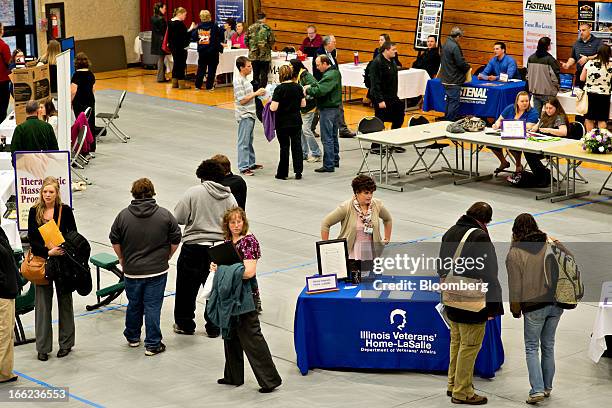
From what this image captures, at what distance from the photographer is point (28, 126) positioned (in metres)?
12.1

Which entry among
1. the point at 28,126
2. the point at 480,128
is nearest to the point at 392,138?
the point at 480,128

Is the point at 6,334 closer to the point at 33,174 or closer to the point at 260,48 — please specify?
the point at 33,174

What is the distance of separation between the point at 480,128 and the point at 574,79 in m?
4.12

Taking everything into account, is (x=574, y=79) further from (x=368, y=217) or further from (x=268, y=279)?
(x=368, y=217)

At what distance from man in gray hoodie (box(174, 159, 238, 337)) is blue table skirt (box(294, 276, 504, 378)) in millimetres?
928

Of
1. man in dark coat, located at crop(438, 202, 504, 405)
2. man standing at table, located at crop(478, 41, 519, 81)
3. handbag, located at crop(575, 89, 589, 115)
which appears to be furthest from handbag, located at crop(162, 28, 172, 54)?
man in dark coat, located at crop(438, 202, 504, 405)

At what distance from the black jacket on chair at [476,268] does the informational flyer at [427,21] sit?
13.0 metres

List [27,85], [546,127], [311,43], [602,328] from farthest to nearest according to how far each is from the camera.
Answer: [311,43] → [27,85] → [546,127] → [602,328]

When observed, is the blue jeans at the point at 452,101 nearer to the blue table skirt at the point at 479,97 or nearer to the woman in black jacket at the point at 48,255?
the blue table skirt at the point at 479,97

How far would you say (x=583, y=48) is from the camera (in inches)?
687

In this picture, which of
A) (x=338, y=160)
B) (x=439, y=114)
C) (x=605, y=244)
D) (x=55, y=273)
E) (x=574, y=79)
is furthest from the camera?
(x=439, y=114)

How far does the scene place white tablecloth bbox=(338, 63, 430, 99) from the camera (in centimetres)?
1898

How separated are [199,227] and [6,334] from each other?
67.3 inches

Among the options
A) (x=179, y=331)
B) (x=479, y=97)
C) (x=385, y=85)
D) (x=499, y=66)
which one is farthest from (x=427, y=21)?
(x=179, y=331)
